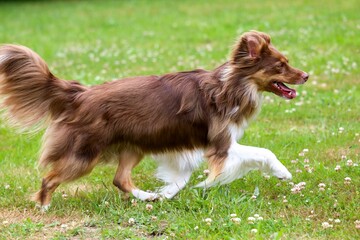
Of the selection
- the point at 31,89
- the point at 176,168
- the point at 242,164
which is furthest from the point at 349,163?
the point at 31,89

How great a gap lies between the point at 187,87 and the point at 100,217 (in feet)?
4.59

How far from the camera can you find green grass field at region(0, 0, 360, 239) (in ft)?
18.0

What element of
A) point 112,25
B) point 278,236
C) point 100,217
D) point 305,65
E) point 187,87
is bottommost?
point 112,25

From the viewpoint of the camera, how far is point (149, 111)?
6.17 m

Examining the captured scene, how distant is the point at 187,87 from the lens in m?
6.27

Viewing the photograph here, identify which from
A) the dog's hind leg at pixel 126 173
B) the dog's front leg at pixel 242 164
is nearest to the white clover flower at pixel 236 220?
the dog's front leg at pixel 242 164

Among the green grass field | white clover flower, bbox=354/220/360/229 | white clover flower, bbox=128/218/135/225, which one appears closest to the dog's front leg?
the green grass field

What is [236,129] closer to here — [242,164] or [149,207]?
[242,164]

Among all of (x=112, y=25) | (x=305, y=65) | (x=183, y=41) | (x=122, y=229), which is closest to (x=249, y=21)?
(x=183, y=41)

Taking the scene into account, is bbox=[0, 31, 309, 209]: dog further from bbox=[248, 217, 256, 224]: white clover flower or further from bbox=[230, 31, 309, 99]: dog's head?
bbox=[248, 217, 256, 224]: white clover flower

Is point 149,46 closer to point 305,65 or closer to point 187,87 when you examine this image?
point 305,65

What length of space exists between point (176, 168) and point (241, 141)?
65.2 inches

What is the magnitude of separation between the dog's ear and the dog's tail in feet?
4.65

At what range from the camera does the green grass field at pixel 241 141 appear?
18.0ft
